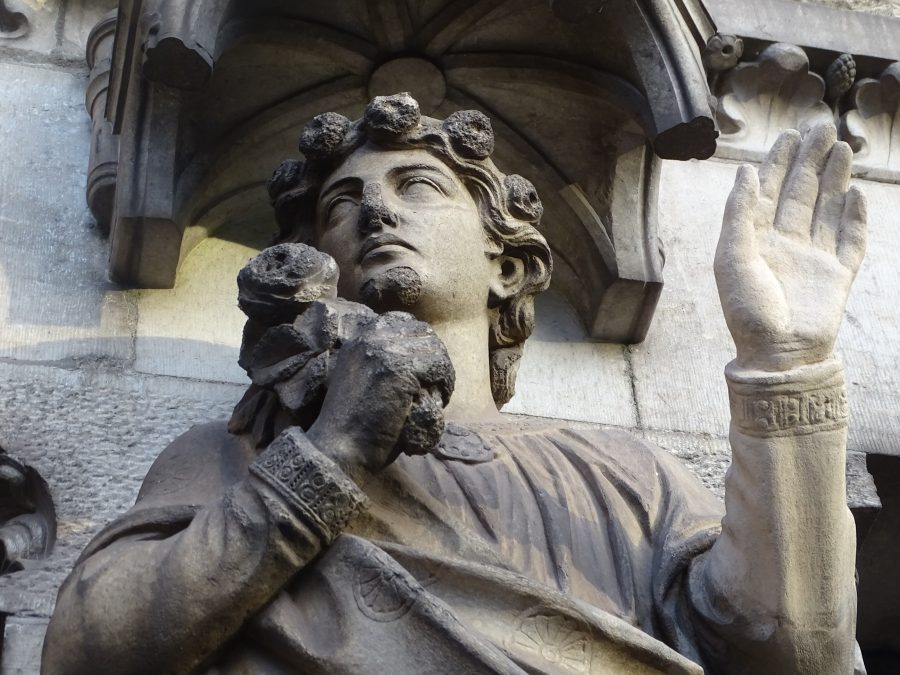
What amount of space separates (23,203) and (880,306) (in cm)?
240

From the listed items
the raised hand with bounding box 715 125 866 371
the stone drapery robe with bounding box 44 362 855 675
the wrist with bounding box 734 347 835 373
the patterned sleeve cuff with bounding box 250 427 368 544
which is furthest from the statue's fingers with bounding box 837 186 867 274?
the patterned sleeve cuff with bounding box 250 427 368 544

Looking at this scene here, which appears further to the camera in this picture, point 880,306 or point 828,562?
point 880,306

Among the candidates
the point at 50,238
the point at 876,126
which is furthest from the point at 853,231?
the point at 876,126

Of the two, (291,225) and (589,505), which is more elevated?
(291,225)

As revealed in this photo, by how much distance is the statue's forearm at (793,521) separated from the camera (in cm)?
295

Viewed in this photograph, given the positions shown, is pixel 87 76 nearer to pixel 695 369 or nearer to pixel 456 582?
pixel 695 369

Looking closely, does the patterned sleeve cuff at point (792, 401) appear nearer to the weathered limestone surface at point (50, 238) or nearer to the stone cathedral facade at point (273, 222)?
the stone cathedral facade at point (273, 222)

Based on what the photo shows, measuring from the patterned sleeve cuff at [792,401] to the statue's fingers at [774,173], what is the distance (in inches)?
12.5

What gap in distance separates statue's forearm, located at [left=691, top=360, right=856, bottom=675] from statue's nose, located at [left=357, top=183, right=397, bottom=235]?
877 mm

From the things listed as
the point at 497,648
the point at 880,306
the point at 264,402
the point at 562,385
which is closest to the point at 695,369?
the point at 562,385

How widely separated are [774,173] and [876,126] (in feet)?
8.16

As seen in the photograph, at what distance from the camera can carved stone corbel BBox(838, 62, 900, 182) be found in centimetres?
546

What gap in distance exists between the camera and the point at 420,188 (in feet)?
12.2

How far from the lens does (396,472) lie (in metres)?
3.12
